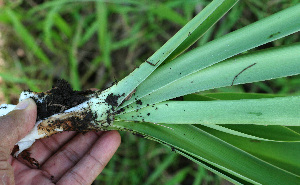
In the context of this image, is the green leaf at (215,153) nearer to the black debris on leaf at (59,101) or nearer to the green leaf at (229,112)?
the green leaf at (229,112)

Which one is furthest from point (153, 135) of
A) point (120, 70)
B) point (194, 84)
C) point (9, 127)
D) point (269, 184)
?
point (120, 70)

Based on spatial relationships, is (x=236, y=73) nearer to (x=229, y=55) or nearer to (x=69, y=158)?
(x=229, y=55)

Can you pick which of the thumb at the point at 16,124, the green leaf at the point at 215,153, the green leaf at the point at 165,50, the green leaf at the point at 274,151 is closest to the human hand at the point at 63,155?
the thumb at the point at 16,124

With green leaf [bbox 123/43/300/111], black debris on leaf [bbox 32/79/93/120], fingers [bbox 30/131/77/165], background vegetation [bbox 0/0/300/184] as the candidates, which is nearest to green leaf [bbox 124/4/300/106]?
green leaf [bbox 123/43/300/111]

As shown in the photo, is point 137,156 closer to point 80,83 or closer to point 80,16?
point 80,83

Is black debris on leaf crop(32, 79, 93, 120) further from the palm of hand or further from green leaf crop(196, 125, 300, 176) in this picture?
green leaf crop(196, 125, 300, 176)

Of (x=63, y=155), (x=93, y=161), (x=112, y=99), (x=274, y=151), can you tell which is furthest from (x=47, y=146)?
(x=274, y=151)
